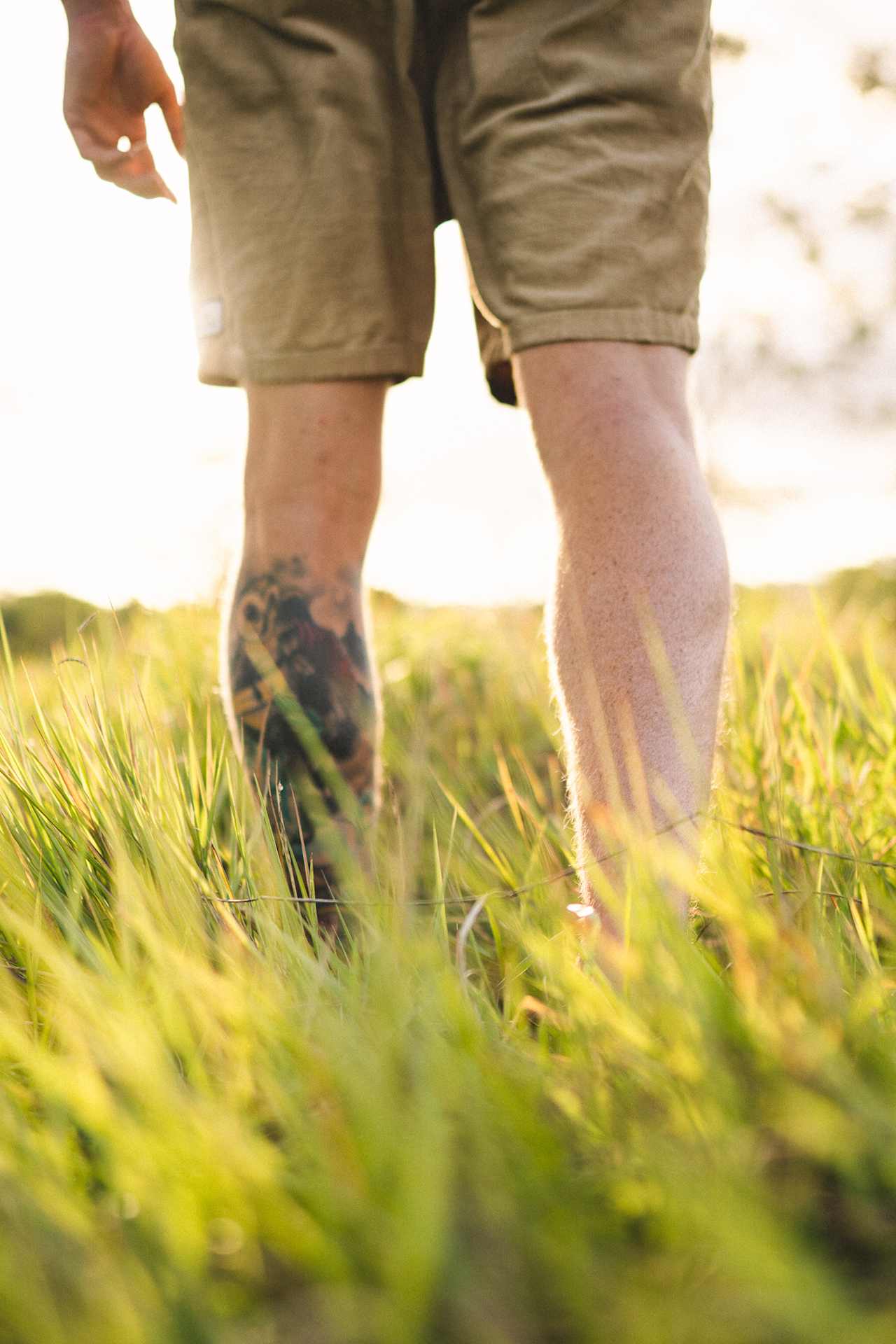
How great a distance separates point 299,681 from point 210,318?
545mm

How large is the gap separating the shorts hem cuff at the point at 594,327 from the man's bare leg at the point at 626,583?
0.5 inches

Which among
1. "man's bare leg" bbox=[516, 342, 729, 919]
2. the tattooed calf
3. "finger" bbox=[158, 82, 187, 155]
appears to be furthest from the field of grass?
"finger" bbox=[158, 82, 187, 155]

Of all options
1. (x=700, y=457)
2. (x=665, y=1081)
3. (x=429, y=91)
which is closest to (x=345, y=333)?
(x=429, y=91)

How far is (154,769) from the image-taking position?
1.18m

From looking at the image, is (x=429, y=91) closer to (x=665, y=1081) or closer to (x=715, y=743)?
(x=715, y=743)

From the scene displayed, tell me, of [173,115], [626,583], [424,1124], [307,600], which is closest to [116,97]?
[173,115]

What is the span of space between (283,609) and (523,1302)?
1126mm

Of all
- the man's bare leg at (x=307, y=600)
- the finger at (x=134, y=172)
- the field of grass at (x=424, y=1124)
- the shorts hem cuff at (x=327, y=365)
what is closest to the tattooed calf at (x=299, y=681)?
the man's bare leg at (x=307, y=600)

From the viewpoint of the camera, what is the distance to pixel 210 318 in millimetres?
1513

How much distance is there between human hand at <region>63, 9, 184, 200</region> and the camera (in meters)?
1.62

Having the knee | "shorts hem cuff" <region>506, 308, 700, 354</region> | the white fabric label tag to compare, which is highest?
the white fabric label tag

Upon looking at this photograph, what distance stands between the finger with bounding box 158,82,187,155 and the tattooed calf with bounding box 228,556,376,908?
803 millimetres

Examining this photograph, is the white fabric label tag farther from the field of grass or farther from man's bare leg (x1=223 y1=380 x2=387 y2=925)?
the field of grass

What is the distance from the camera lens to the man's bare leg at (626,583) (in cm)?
106
